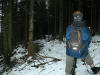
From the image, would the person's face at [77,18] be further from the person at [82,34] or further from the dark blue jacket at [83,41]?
the dark blue jacket at [83,41]

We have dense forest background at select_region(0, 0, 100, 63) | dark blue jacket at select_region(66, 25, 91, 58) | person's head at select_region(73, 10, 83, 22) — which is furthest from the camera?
dense forest background at select_region(0, 0, 100, 63)

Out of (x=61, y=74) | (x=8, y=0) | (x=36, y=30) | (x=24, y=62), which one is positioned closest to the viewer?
(x=61, y=74)

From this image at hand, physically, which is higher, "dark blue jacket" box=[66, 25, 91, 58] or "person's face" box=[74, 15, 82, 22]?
"person's face" box=[74, 15, 82, 22]

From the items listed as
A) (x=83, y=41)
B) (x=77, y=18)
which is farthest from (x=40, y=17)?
(x=83, y=41)

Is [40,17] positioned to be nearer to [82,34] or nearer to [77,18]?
[77,18]

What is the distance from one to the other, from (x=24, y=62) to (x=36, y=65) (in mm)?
1323

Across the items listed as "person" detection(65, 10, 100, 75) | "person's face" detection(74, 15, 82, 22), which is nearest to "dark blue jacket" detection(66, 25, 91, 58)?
"person" detection(65, 10, 100, 75)

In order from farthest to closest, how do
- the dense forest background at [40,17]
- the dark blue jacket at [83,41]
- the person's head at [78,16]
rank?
the dense forest background at [40,17] → the person's head at [78,16] → the dark blue jacket at [83,41]

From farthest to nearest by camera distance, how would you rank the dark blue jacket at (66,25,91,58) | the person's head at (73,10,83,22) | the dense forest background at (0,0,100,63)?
the dense forest background at (0,0,100,63) → the person's head at (73,10,83,22) → the dark blue jacket at (66,25,91,58)

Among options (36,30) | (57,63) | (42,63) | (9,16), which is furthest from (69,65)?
(36,30)

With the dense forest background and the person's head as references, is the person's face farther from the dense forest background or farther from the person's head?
the dense forest background

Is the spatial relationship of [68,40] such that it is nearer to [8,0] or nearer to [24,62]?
[24,62]

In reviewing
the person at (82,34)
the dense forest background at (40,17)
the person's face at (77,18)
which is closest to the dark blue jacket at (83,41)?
the person at (82,34)

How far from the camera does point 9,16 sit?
1485 cm
